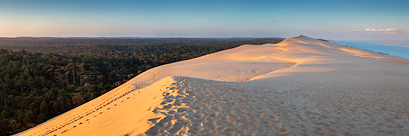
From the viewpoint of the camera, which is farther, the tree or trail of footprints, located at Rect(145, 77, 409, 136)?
the tree

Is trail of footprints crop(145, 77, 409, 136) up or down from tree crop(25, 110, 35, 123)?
up

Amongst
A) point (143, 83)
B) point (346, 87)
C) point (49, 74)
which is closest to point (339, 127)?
point (346, 87)

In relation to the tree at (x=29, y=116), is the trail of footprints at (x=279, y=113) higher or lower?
higher

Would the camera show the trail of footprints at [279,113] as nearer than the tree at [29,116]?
Yes

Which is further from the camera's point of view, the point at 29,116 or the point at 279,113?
the point at 29,116

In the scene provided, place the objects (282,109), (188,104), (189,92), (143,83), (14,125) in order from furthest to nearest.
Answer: (14,125), (143,83), (189,92), (282,109), (188,104)

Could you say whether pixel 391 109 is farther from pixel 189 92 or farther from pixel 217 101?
pixel 189 92

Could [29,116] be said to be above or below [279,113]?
below

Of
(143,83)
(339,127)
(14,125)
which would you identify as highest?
(339,127)
